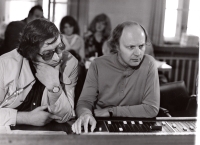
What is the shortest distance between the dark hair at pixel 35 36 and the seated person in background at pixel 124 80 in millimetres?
326

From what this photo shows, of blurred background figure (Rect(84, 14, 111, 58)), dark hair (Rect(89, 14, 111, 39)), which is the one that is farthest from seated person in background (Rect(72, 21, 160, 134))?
dark hair (Rect(89, 14, 111, 39))

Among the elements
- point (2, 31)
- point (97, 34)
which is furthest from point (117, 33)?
point (97, 34)

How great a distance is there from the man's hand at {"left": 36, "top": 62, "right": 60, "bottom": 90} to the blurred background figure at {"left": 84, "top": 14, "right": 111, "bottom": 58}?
2.17 metres

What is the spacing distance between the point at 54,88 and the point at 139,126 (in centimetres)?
41

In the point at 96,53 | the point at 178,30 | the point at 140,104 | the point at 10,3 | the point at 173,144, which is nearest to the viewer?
the point at 173,144

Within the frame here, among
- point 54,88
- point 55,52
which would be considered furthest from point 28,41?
point 54,88

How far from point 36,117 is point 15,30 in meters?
0.63

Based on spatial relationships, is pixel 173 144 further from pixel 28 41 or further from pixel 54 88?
pixel 28 41

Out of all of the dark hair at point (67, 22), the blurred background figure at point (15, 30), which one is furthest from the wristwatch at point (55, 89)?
the dark hair at point (67, 22)

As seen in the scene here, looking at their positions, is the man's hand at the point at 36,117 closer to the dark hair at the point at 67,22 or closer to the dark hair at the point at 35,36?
the dark hair at the point at 35,36

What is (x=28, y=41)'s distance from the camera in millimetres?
1398

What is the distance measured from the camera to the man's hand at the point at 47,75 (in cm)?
136

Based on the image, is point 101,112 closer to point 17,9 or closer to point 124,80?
point 124,80

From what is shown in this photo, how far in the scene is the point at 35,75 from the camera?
1.42 m
